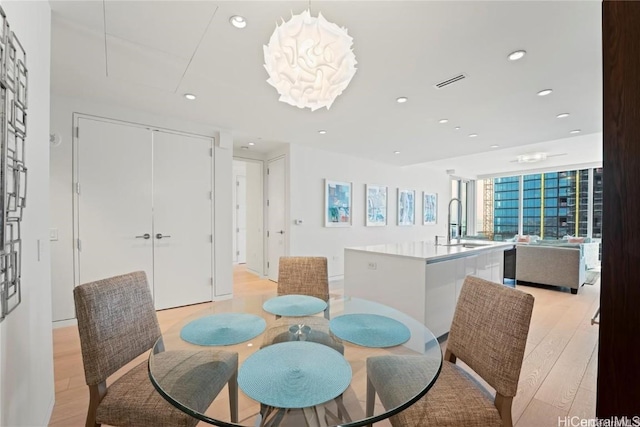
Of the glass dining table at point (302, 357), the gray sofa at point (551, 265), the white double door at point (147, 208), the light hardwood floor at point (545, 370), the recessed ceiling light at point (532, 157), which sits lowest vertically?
the light hardwood floor at point (545, 370)

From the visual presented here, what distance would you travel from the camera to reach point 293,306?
5.76 ft

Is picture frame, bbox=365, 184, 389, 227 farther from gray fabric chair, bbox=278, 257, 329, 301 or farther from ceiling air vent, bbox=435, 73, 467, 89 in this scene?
gray fabric chair, bbox=278, 257, 329, 301

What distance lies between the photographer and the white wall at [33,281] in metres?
1.13

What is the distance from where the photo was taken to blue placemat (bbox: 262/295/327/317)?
1668mm

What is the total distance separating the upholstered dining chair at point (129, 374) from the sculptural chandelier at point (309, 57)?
4.35ft

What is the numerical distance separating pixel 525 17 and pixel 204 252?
13.2 ft

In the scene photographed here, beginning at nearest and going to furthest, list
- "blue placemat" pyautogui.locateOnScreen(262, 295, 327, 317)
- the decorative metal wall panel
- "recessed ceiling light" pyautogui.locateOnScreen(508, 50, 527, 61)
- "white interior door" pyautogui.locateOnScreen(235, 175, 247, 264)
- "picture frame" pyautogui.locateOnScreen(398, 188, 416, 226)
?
the decorative metal wall panel → "blue placemat" pyautogui.locateOnScreen(262, 295, 327, 317) → "recessed ceiling light" pyautogui.locateOnScreen(508, 50, 527, 61) → "picture frame" pyautogui.locateOnScreen(398, 188, 416, 226) → "white interior door" pyautogui.locateOnScreen(235, 175, 247, 264)

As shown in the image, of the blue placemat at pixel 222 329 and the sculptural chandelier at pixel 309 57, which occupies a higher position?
the sculptural chandelier at pixel 309 57

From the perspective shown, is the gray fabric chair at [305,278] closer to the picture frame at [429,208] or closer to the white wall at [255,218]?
the white wall at [255,218]

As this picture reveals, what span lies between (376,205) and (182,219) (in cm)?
394

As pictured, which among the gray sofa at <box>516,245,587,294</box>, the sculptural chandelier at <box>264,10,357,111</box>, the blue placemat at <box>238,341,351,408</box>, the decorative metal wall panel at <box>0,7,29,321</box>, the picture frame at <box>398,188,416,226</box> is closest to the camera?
the blue placemat at <box>238,341,351,408</box>

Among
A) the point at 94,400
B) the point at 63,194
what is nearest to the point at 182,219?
the point at 63,194

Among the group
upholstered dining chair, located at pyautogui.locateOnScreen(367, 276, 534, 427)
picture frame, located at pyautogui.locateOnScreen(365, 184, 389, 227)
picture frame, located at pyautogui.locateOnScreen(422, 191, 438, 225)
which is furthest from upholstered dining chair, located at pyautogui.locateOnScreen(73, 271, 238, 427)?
picture frame, located at pyautogui.locateOnScreen(422, 191, 438, 225)

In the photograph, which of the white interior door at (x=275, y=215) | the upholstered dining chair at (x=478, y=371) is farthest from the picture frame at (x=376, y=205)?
the upholstered dining chair at (x=478, y=371)
